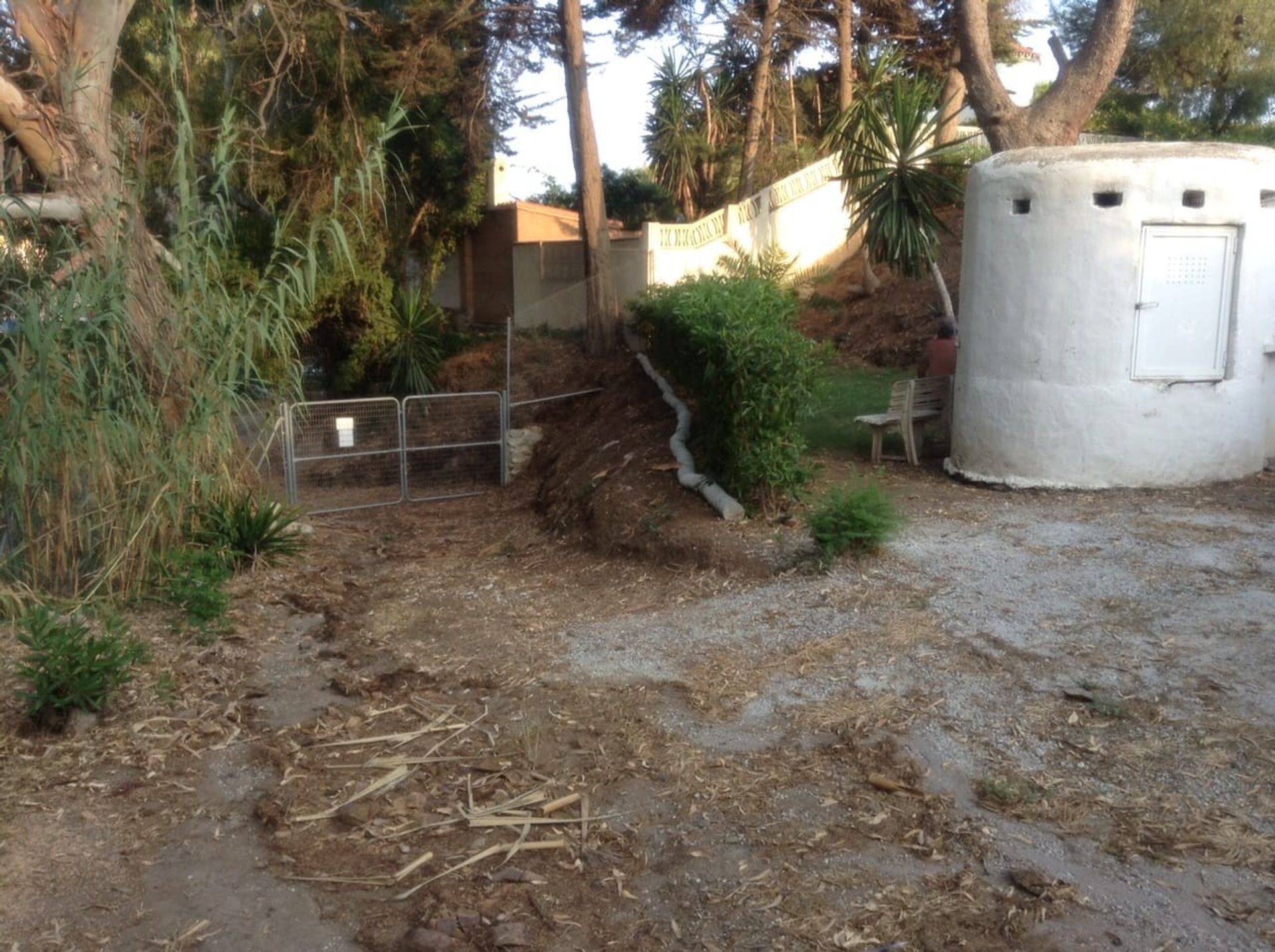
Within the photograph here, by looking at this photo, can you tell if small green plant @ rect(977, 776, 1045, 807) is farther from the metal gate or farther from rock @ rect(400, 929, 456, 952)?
the metal gate

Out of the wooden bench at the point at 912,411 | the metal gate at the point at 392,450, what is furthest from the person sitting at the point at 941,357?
the metal gate at the point at 392,450

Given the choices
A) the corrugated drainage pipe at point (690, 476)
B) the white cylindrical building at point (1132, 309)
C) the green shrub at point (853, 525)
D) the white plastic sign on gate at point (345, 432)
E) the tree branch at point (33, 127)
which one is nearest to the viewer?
the green shrub at point (853, 525)

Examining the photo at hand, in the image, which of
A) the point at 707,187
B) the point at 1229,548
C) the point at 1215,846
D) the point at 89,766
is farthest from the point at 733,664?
the point at 707,187

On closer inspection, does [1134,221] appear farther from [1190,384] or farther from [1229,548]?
[1229,548]

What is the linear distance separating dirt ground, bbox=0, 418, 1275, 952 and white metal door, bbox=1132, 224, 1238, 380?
1.70 m

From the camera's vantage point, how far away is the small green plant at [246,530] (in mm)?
9594

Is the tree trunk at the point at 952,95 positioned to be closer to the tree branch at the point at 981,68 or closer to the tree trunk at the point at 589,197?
the tree trunk at the point at 589,197

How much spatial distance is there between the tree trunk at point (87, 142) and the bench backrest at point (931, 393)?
22.2 ft

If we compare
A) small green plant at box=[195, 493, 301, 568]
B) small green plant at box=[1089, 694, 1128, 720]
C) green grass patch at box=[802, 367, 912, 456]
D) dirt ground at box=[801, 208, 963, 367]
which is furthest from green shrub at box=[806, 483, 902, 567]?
dirt ground at box=[801, 208, 963, 367]

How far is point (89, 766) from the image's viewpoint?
19.7ft

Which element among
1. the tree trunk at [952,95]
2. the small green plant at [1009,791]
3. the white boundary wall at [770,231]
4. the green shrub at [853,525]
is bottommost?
the small green plant at [1009,791]

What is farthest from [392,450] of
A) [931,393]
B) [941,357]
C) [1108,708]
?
[1108,708]

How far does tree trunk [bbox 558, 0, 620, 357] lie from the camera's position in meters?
18.2

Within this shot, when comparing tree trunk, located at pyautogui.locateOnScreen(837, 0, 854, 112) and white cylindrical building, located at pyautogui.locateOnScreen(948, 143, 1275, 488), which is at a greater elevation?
tree trunk, located at pyautogui.locateOnScreen(837, 0, 854, 112)
